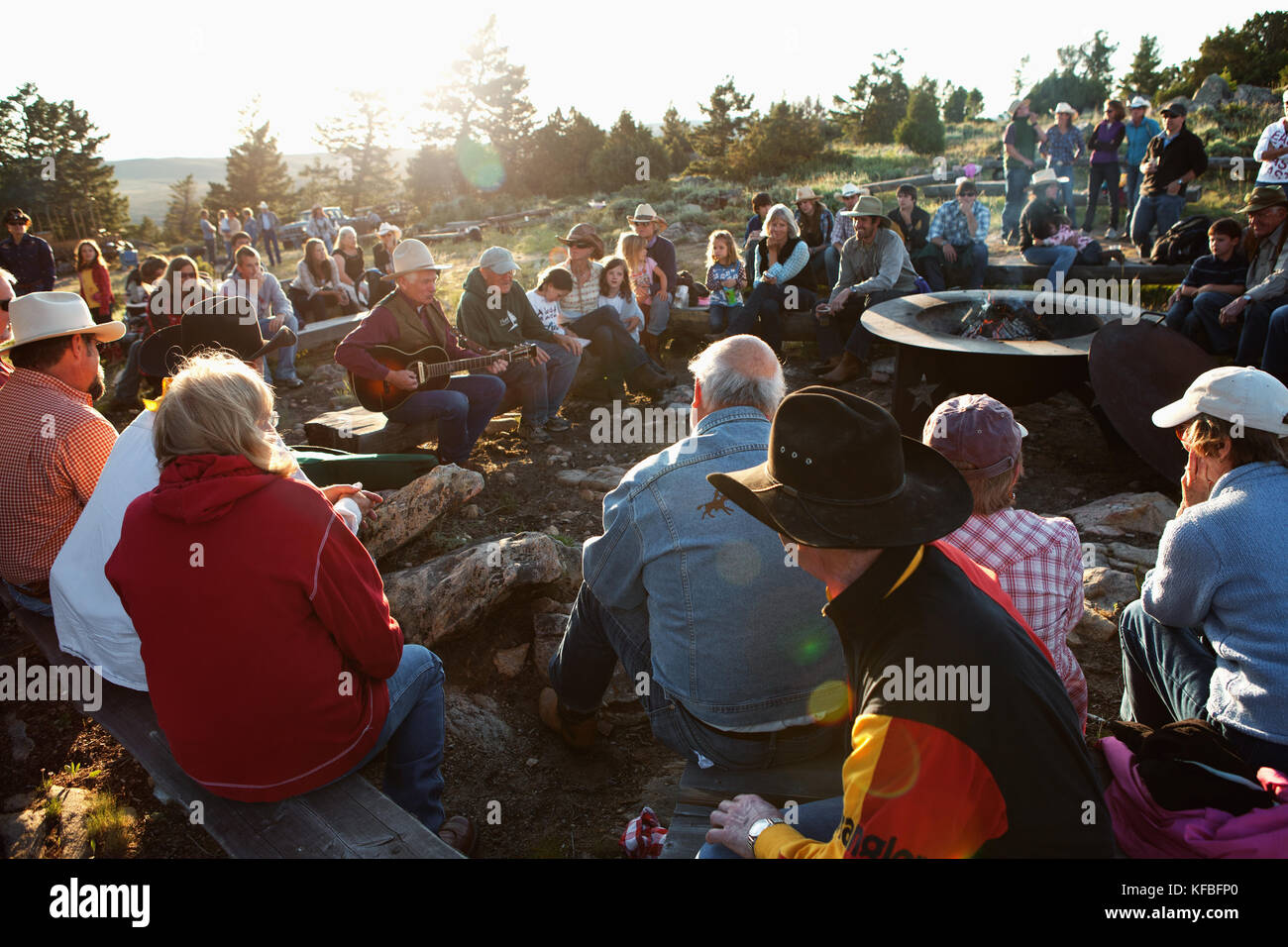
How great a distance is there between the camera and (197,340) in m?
4.55

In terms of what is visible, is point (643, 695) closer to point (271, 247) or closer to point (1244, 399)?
point (1244, 399)

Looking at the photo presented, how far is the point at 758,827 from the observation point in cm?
205

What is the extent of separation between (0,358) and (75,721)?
2.19 m

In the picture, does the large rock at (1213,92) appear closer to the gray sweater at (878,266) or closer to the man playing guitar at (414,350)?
the gray sweater at (878,266)

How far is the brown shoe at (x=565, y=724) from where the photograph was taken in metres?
3.48

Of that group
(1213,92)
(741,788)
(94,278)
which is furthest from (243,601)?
(1213,92)

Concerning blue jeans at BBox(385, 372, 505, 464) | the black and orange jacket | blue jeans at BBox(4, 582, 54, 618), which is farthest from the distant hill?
the black and orange jacket

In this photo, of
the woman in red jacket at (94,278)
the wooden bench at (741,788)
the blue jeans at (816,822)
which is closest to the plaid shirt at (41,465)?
the wooden bench at (741,788)

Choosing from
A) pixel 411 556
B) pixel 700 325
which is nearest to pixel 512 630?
pixel 411 556

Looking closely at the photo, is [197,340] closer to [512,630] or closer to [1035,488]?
[512,630]

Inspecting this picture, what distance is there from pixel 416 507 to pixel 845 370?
16.7 feet

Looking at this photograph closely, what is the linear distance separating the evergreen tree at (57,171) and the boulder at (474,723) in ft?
115

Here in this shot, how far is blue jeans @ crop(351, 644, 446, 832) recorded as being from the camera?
275 centimetres
